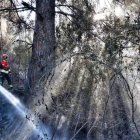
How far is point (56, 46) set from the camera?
10531mm

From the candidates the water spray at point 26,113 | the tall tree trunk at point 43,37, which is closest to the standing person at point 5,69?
the water spray at point 26,113

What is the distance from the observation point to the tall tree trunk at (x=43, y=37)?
999 centimetres

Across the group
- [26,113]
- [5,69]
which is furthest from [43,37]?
[5,69]

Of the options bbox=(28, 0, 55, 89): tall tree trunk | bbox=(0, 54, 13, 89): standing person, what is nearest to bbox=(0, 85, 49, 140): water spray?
bbox=(0, 54, 13, 89): standing person

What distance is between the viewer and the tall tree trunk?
999 cm

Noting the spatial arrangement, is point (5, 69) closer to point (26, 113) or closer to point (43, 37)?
point (43, 37)

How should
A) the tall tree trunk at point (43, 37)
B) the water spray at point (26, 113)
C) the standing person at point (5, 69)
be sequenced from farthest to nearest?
the standing person at point (5, 69), the tall tree trunk at point (43, 37), the water spray at point (26, 113)

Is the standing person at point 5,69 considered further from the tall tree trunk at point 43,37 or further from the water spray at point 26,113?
the tall tree trunk at point 43,37

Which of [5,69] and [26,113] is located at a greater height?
[5,69]

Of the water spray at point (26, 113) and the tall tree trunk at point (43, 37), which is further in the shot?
the tall tree trunk at point (43, 37)

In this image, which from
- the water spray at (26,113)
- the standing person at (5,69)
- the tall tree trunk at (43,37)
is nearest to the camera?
the water spray at (26,113)

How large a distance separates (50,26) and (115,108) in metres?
2.91

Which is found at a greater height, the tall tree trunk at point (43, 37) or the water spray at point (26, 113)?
the tall tree trunk at point (43, 37)

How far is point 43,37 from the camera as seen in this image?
396 inches
